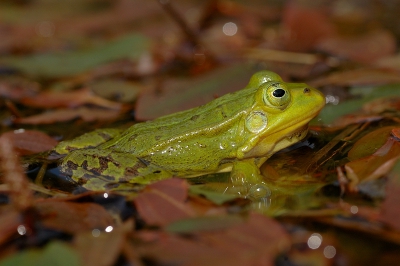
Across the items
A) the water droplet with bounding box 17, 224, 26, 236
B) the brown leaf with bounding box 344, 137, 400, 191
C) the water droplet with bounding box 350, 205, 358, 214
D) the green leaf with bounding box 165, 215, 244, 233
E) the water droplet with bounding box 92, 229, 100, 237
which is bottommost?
the water droplet with bounding box 17, 224, 26, 236

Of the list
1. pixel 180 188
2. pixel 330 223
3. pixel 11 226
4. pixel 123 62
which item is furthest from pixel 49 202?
pixel 123 62

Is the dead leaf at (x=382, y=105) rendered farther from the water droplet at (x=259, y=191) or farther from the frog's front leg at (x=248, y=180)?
the water droplet at (x=259, y=191)

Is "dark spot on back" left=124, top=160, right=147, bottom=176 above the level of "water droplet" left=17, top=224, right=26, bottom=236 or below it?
above

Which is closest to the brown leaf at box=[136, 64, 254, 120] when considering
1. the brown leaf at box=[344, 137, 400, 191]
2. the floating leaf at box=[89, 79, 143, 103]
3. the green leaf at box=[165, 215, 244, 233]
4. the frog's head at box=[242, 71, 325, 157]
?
the floating leaf at box=[89, 79, 143, 103]

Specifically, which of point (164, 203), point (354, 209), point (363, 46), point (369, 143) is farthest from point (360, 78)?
point (164, 203)

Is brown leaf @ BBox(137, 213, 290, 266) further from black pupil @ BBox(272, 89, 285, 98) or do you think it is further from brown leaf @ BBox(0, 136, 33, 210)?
black pupil @ BBox(272, 89, 285, 98)

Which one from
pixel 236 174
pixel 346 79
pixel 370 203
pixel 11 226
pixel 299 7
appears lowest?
pixel 11 226

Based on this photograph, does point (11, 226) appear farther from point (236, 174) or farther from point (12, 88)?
point (12, 88)
